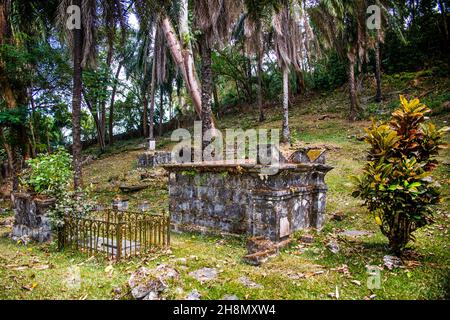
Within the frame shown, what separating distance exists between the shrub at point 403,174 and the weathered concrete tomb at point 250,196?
70.5 inches

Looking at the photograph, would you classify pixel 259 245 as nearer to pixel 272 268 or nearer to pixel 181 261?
pixel 272 268

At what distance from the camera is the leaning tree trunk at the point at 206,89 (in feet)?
41.0

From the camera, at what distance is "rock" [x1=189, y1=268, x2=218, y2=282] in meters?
5.68

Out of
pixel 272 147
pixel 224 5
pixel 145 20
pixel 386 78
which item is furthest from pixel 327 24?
pixel 272 147

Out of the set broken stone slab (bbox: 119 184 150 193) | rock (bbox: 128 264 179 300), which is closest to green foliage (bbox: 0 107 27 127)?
broken stone slab (bbox: 119 184 150 193)

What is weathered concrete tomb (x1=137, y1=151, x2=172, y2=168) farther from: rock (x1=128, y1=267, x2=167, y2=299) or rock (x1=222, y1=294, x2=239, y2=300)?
rock (x1=222, y1=294, x2=239, y2=300)

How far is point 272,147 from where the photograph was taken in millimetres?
7172

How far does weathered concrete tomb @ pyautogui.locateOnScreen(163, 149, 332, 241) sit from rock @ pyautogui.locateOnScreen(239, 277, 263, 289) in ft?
5.83

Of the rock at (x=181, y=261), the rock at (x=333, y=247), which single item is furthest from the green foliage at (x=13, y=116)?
the rock at (x=333, y=247)

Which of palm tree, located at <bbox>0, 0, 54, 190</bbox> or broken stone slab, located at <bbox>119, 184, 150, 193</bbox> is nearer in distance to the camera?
palm tree, located at <bbox>0, 0, 54, 190</bbox>

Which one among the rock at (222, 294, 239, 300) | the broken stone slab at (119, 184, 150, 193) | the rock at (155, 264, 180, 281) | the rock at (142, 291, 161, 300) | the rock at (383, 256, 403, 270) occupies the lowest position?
the rock at (222, 294, 239, 300)

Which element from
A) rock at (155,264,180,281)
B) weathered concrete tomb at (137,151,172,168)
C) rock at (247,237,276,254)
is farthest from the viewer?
weathered concrete tomb at (137,151,172,168)

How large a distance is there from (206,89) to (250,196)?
19.6 ft

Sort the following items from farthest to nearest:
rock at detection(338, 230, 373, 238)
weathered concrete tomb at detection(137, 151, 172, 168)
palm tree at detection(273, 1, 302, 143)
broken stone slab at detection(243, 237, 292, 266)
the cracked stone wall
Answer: weathered concrete tomb at detection(137, 151, 172, 168) < palm tree at detection(273, 1, 302, 143) < rock at detection(338, 230, 373, 238) < the cracked stone wall < broken stone slab at detection(243, 237, 292, 266)
